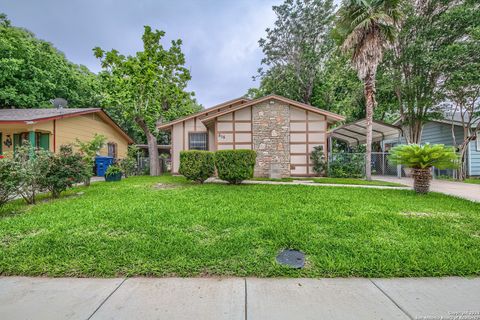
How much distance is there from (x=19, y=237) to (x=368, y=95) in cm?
1262

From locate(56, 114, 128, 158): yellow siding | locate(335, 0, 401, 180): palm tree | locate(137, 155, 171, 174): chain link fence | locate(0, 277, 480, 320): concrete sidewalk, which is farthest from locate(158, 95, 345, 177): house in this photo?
locate(0, 277, 480, 320): concrete sidewalk

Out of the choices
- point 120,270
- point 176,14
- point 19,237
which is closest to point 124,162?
Result: point 176,14

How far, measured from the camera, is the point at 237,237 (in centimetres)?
342

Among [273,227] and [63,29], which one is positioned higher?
[63,29]

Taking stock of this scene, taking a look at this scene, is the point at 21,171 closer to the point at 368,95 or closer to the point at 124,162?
the point at 124,162

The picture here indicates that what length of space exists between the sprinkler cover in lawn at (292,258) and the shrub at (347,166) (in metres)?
9.96

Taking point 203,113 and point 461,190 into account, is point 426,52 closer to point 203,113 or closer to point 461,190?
point 461,190

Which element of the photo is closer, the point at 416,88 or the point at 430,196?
the point at 430,196

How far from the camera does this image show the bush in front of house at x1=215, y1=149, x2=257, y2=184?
815 centimetres

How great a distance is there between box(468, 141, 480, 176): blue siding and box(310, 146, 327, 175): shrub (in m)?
9.21

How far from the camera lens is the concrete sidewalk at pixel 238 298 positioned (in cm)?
194

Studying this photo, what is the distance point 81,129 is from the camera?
1381cm

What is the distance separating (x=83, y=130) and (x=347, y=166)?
16196 mm

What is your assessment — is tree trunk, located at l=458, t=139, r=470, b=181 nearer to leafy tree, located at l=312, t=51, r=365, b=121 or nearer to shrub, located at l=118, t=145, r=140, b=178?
leafy tree, located at l=312, t=51, r=365, b=121
